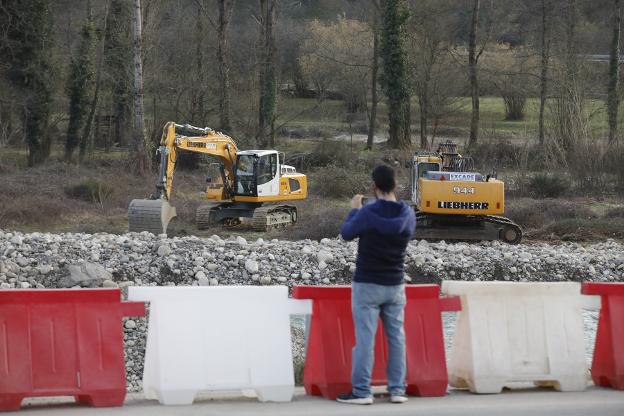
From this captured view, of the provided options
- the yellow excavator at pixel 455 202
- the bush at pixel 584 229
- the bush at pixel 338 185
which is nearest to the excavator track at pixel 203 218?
the yellow excavator at pixel 455 202

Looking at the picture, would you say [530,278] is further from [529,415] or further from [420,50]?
[420,50]

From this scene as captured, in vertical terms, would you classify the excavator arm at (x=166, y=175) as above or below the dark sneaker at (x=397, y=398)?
above

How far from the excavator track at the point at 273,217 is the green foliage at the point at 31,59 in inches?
606

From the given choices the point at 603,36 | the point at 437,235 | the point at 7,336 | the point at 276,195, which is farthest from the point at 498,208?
the point at 603,36

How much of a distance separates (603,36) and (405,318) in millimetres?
50045

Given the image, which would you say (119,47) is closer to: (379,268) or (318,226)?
(318,226)

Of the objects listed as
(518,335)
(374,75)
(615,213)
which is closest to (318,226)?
(615,213)

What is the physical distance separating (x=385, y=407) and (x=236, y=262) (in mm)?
12487

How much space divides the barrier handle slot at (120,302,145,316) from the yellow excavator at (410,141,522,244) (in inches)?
656

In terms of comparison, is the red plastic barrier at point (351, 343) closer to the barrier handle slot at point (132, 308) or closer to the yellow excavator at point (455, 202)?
the barrier handle slot at point (132, 308)

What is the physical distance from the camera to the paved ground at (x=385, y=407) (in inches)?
320

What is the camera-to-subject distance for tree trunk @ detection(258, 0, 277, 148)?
1742 inches

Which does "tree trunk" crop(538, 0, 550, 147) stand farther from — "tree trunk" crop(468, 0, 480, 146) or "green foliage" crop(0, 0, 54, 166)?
"green foliage" crop(0, 0, 54, 166)

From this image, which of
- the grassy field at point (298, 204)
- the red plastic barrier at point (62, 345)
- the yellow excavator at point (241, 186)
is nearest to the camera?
the red plastic barrier at point (62, 345)
